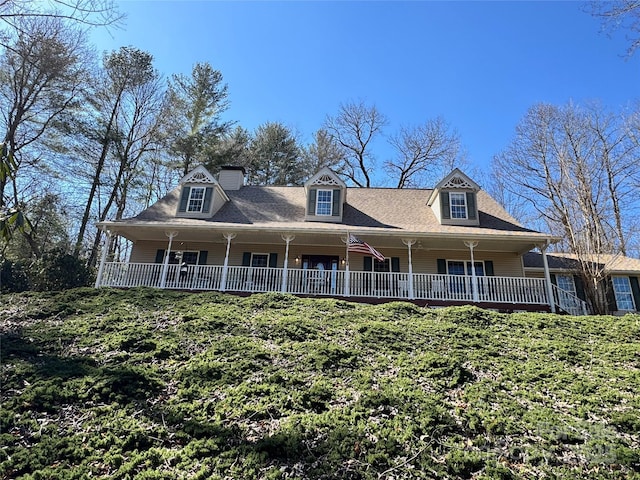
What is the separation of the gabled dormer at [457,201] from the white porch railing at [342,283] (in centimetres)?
229

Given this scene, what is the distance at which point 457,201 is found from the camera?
14.2 meters

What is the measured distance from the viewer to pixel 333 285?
12.5 m

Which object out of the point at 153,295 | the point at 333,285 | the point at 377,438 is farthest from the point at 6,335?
the point at 333,285

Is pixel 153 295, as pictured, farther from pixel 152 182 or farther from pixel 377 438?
pixel 152 182

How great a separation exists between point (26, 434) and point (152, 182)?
824 inches

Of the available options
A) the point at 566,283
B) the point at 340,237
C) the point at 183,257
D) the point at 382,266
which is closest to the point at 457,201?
the point at 382,266

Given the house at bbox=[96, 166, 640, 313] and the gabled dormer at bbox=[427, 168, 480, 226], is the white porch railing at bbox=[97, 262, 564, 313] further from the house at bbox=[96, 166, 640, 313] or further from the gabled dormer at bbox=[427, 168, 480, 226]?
the gabled dormer at bbox=[427, 168, 480, 226]

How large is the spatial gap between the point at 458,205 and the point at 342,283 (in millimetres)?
5521

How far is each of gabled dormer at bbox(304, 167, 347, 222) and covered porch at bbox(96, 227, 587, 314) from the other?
3.77ft

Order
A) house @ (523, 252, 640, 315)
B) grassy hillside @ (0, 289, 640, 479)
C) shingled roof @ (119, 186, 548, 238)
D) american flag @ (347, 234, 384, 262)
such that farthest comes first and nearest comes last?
house @ (523, 252, 640, 315) → shingled roof @ (119, 186, 548, 238) → american flag @ (347, 234, 384, 262) → grassy hillside @ (0, 289, 640, 479)

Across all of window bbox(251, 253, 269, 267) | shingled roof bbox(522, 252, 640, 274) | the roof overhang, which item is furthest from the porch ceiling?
shingled roof bbox(522, 252, 640, 274)

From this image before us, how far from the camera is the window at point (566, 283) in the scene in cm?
1483

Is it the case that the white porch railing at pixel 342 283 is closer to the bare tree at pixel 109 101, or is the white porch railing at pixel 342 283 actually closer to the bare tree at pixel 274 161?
the bare tree at pixel 109 101

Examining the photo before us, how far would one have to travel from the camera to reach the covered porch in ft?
40.3
